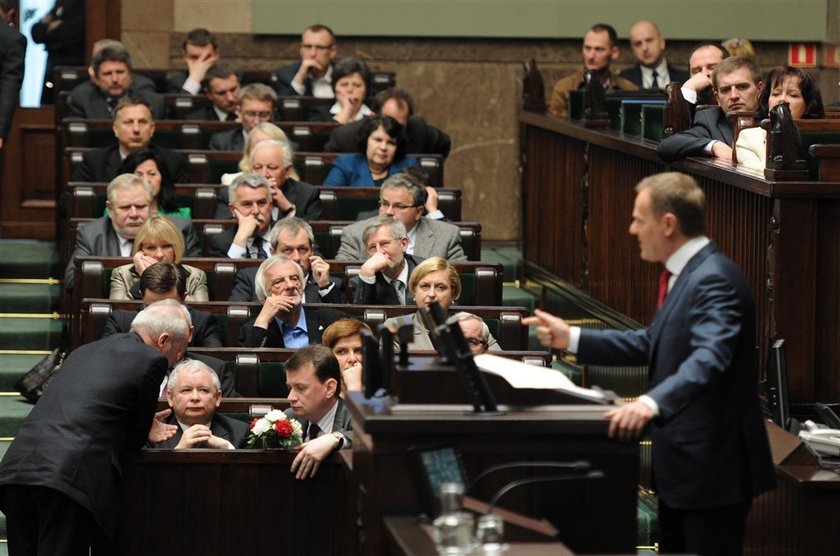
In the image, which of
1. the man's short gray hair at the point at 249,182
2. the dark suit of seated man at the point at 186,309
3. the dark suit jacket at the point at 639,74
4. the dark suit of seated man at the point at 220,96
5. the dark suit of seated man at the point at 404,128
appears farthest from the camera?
the dark suit jacket at the point at 639,74

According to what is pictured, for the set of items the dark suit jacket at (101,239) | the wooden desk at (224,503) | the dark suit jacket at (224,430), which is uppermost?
the dark suit jacket at (101,239)

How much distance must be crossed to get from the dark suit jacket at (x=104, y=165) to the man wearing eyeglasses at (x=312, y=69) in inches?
67.2

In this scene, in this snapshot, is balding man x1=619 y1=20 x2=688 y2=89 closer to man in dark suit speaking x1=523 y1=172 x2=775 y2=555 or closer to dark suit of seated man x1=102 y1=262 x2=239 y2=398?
dark suit of seated man x1=102 y1=262 x2=239 y2=398

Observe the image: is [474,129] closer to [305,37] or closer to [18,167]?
[305,37]

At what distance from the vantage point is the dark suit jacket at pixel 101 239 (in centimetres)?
672

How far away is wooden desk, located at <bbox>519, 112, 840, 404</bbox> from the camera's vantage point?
500cm

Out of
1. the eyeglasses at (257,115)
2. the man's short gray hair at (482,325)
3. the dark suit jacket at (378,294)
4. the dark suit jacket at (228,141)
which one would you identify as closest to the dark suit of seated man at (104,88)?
the dark suit jacket at (228,141)

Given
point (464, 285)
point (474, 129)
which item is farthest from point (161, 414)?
point (474, 129)

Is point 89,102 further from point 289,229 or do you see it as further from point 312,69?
point 289,229

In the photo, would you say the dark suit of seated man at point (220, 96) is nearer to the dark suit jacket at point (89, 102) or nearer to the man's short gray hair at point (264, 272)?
the dark suit jacket at point (89, 102)

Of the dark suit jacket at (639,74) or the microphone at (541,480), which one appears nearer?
the microphone at (541,480)

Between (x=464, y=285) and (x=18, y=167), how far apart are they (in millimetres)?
4015

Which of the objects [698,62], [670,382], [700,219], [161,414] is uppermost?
[698,62]

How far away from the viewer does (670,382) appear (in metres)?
3.38
